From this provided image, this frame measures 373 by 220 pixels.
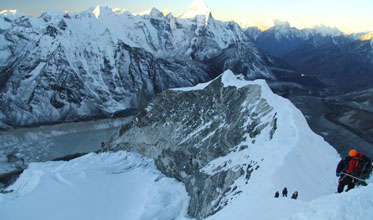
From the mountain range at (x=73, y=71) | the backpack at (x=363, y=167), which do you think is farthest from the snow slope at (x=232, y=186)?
the mountain range at (x=73, y=71)

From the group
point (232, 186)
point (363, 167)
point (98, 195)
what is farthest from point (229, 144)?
point (363, 167)

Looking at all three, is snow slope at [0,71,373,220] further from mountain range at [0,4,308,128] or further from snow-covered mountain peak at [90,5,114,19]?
snow-covered mountain peak at [90,5,114,19]

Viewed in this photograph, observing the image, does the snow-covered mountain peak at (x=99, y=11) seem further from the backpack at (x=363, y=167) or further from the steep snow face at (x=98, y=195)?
the backpack at (x=363, y=167)

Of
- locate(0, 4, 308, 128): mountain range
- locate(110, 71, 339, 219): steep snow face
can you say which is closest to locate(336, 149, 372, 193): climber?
locate(110, 71, 339, 219): steep snow face

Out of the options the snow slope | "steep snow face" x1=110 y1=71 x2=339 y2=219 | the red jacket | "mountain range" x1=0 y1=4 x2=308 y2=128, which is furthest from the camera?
"mountain range" x1=0 y1=4 x2=308 y2=128

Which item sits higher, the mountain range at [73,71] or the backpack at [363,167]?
the mountain range at [73,71]

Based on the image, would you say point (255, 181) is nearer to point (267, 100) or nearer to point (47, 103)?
point (267, 100)

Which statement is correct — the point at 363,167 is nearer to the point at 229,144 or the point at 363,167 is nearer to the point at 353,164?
the point at 353,164

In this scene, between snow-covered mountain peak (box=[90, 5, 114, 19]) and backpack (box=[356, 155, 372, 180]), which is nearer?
backpack (box=[356, 155, 372, 180])
